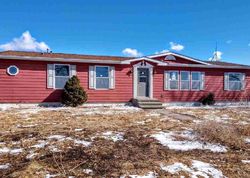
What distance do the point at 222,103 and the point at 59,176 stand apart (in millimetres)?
13885

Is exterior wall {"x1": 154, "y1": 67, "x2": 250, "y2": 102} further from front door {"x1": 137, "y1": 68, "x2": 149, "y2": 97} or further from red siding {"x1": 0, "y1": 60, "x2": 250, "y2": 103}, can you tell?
front door {"x1": 137, "y1": 68, "x2": 149, "y2": 97}

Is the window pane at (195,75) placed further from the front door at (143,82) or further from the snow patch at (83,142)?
the snow patch at (83,142)

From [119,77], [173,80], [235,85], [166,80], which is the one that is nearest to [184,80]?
[173,80]

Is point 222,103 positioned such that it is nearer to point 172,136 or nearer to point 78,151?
point 172,136

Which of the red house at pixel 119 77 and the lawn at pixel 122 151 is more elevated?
the red house at pixel 119 77

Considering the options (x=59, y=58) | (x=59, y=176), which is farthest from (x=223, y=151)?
(x=59, y=58)

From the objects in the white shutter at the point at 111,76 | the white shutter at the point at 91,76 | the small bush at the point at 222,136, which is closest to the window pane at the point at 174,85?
the white shutter at the point at 111,76

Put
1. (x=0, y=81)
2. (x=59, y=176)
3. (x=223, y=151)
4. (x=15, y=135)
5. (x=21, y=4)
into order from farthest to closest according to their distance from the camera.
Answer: (x=21, y=4) < (x=0, y=81) < (x=15, y=135) < (x=223, y=151) < (x=59, y=176)

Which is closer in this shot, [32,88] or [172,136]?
[172,136]

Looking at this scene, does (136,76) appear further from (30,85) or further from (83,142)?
(83,142)

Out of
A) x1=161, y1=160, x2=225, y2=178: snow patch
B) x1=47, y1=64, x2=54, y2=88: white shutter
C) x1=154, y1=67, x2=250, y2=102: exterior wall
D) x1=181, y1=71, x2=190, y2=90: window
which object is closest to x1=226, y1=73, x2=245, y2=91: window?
x1=154, y1=67, x2=250, y2=102: exterior wall

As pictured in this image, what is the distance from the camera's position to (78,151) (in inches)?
160

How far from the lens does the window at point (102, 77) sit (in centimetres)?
1266

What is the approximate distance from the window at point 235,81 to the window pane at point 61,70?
10684mm
